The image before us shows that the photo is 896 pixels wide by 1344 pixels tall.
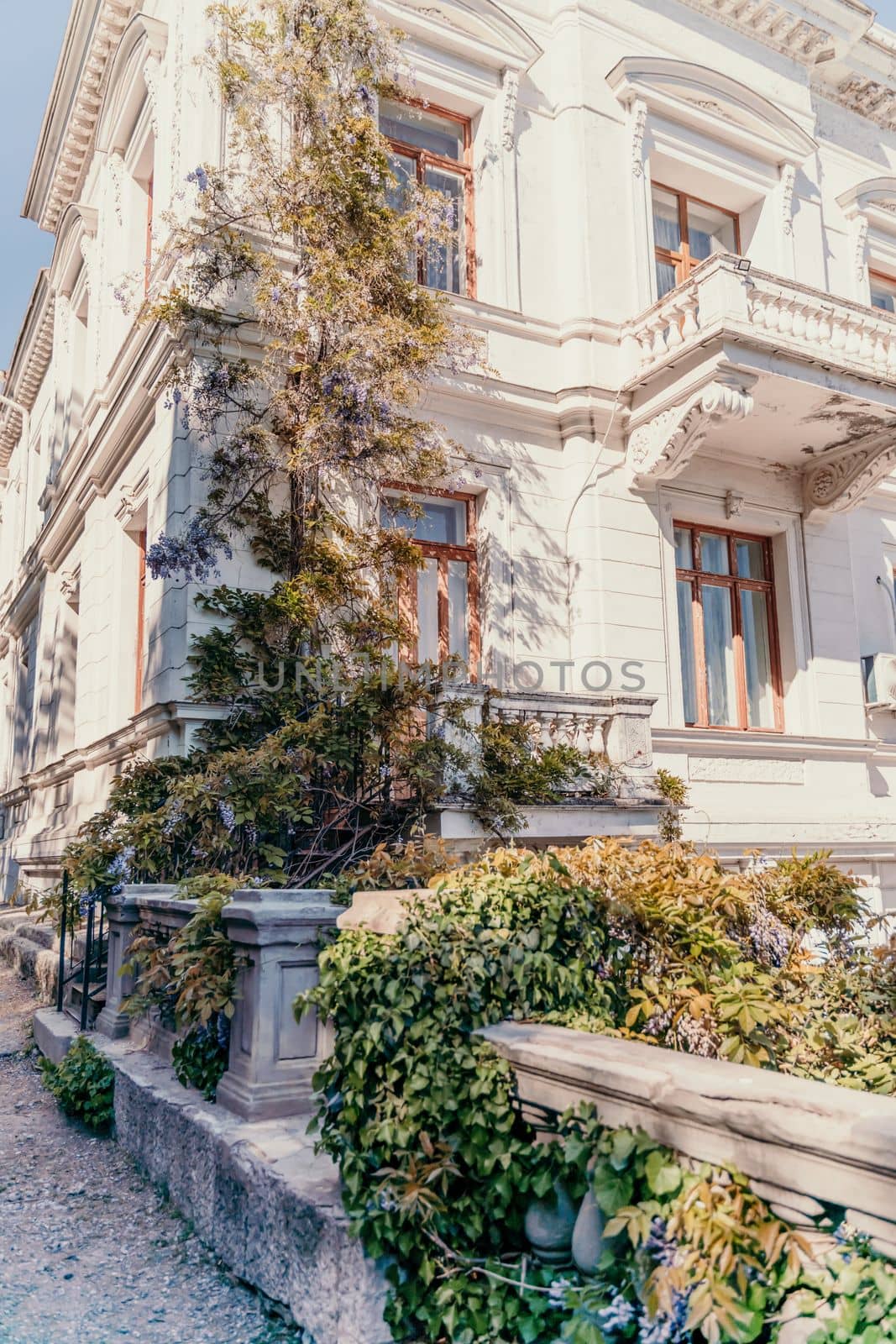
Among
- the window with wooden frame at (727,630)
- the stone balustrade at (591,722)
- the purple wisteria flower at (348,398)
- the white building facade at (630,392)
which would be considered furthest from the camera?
the window with wooden frame at (727,630)

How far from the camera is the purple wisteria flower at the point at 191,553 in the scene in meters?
8.41

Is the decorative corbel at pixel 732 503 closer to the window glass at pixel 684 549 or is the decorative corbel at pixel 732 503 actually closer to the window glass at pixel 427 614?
the window glass at pixel 684 549

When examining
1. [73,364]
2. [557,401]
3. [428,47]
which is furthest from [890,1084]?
[73,364]

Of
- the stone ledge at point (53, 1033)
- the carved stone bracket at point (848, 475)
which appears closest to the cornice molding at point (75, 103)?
the carved stone bracket at point (848, 475)

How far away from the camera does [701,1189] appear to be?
90.2 inches

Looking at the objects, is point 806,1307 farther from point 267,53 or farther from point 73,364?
point 73,364

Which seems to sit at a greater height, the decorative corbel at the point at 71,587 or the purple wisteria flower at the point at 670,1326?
the decorative corbel at the point at 71,587

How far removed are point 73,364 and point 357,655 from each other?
31.0ft

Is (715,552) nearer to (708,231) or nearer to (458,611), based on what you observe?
(458,611)

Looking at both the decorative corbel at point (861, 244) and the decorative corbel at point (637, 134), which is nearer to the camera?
the decorative corbel at point (637, 134)

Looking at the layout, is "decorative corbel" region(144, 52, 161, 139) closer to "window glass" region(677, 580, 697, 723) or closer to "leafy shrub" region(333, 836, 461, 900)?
"window glass" region(677, 580, 697, 723)

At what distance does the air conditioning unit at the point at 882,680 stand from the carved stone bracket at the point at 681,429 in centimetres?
336

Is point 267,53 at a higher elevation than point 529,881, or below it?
higher

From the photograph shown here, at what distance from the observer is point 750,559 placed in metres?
11.8
